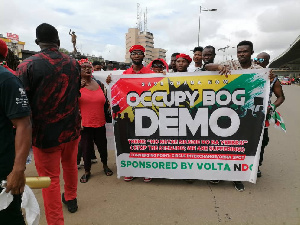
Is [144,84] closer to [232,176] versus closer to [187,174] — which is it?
[187,174]

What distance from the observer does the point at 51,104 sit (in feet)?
7.07

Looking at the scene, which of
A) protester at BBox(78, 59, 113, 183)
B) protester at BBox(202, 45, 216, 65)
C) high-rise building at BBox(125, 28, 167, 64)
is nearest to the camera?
protester at BBox(78, 59, 113, 183)

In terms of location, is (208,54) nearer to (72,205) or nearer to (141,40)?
(72,205)

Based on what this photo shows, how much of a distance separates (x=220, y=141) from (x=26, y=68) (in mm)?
2500

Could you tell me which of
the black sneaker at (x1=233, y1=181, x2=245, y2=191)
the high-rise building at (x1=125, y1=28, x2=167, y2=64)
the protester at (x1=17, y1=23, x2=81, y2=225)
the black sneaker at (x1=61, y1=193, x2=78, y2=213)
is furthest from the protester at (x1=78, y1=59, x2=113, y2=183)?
the high-rise building at (x1=125, y1=28, x2=167, y2=64)

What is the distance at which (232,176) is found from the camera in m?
3.27

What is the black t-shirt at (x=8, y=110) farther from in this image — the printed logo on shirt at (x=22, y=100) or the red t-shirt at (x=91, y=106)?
the red t-shirt at (x=91, y=106)

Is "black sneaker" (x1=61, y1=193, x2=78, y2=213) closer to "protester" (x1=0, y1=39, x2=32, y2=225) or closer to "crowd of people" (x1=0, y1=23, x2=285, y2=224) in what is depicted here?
"crowd of people" (x1=0, y1=23, x2=285, y2=224)

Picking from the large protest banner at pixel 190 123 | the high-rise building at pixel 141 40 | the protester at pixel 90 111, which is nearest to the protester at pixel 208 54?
the large protest banner at pixel 190 123

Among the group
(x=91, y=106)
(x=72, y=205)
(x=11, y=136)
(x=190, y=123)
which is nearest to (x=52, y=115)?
(x=11, y=136)

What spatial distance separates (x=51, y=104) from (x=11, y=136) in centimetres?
→ 64

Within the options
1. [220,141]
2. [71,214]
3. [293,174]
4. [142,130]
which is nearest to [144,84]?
[142,130]

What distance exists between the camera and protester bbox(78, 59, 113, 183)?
137 inches

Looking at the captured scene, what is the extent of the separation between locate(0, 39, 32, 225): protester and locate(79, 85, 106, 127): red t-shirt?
6.34 feet
